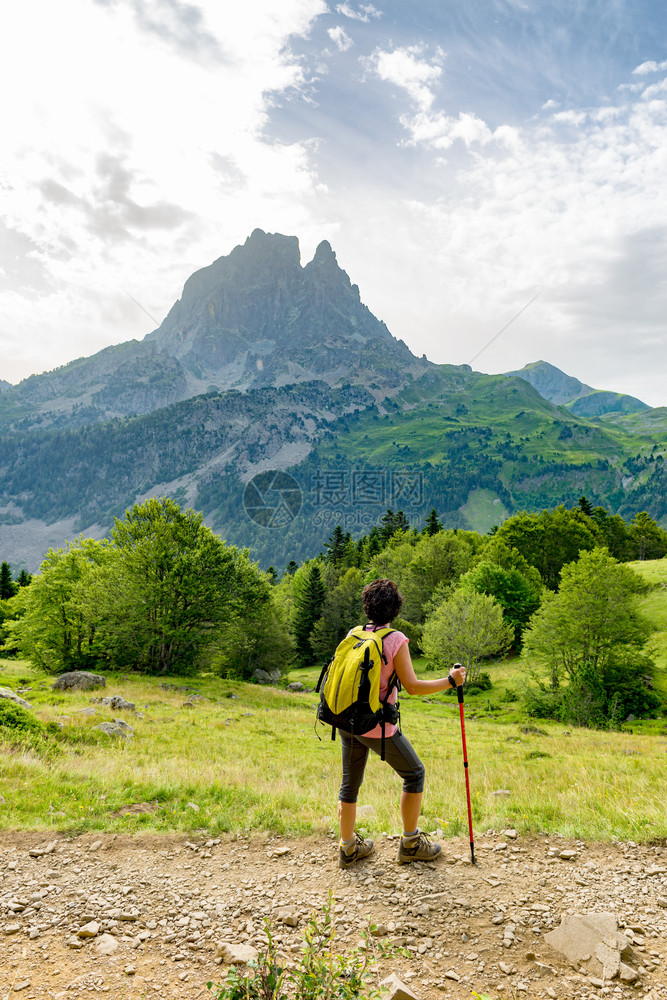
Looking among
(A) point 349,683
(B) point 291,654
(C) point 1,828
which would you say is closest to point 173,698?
(C) point 1,828

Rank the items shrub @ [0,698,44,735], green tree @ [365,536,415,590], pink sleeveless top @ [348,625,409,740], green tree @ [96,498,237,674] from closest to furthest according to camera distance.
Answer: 1. pink sleeveless top @ [348,625,409,740]
2. shrub @ [0,698,44,735]
3. green tree @ [96,498,237,674]
4. green tree @ [365,536,415,590]

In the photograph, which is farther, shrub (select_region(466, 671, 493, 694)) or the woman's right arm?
shrub (select_region(466, 671, 493, 694))

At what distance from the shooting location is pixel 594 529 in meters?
78.7

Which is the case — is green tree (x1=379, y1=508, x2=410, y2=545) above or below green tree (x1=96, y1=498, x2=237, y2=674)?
above

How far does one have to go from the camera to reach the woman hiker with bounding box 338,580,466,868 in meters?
5.89

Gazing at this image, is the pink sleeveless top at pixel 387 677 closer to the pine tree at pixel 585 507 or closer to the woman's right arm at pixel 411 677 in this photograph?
the woman's right arm at pixel 411 677

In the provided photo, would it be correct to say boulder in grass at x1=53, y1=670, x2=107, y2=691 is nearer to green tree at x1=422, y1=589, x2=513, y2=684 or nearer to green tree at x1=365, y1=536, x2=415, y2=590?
green tree at x1=422, y1=589, x2=513, y2=684

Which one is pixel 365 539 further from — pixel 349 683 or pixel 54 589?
pixel 349 683

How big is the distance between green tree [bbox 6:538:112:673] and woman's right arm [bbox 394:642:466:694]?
3487cm

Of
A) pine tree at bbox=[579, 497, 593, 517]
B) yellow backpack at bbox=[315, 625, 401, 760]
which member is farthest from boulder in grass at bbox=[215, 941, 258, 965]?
pine tree at bbox=[579, 497, 593, 517]

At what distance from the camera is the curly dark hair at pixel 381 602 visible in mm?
6062

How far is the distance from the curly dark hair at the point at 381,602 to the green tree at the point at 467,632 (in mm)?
43151

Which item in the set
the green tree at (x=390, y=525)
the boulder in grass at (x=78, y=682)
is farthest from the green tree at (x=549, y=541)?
the boulder in grass at (x=78, y=682)

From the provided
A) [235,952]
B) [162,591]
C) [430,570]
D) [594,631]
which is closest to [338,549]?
[430,570]
